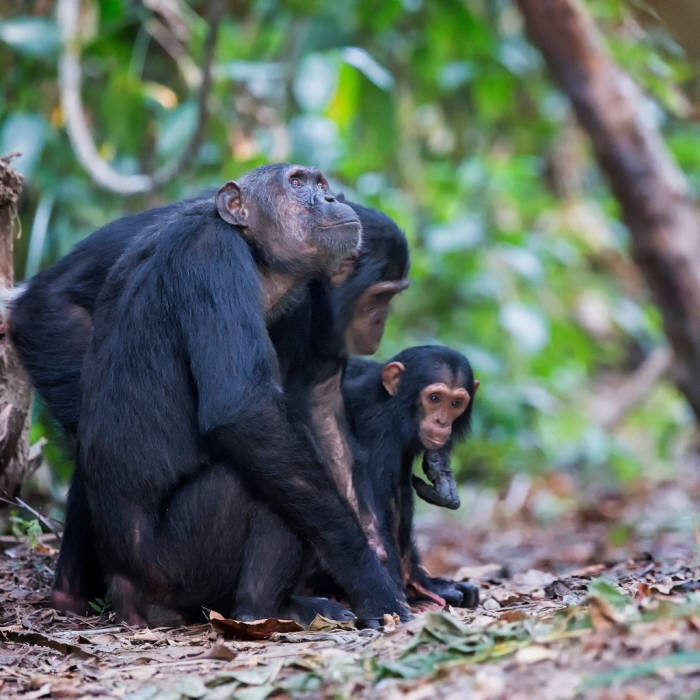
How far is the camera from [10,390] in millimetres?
Result: 5863

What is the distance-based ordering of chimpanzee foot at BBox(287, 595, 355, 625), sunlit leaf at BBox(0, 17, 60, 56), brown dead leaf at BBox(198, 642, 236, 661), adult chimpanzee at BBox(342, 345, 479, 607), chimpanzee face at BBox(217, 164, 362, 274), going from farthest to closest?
sunlit leaf at BBox(0, 17, 60, 56), adult chimpanzee at BBox(342, 345, 479, 607), chimpanzee face at BBox(217, 164, 362, 274), chimpanzee foot at BBox(287, 595, 355, 625), brown dead leaf at BBox(198, 642, 236, 661)

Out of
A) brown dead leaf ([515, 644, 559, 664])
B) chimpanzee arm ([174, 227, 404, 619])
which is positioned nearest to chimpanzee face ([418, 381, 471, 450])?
chimpanzee arm ([174, 227, 404, 619])

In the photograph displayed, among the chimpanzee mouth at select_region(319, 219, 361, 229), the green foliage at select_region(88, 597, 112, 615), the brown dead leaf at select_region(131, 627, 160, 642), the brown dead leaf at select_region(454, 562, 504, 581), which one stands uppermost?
the chimpanzee mouth at select_region(319, 219, 361, 229)

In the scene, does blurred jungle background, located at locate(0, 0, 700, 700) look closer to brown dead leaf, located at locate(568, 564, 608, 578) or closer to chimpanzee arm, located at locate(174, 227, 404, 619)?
brown dead leaf, located at locate(568, 564, 608, 578)

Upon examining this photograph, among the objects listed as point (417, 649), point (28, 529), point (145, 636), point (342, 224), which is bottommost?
point (28, 529)

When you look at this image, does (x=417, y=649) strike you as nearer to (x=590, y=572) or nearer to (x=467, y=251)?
(x=590, y=572)

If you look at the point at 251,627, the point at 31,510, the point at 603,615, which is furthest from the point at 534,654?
the point at 31,510

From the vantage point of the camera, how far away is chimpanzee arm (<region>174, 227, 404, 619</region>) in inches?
181

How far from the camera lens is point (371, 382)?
6195mm

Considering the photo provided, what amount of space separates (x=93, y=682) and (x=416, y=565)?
7.62 feet

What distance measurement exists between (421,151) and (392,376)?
900cm

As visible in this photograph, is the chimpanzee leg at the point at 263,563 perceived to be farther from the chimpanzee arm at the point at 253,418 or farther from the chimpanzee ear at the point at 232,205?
the chimpanzee ear at the point at 232,205

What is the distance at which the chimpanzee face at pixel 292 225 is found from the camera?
5195 mm

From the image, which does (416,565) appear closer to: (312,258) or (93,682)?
(312,258)
